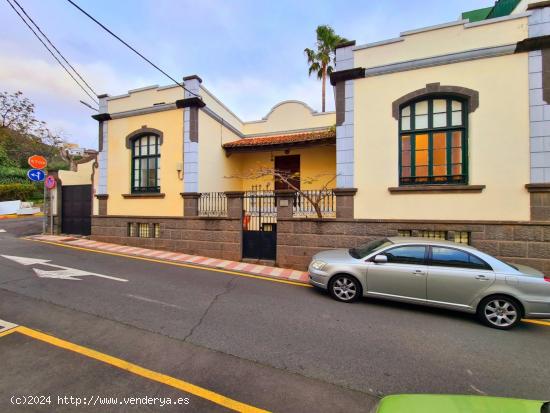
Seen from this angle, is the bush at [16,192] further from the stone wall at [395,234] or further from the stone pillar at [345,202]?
the stone pillar at [345,202]

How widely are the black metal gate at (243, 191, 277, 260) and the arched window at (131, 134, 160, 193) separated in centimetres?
440


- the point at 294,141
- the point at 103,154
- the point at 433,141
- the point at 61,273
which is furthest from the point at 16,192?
the point at 433,141

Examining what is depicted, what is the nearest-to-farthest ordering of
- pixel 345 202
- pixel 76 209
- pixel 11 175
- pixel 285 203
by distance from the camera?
1. pixel 345 202
2. pixel 285 203
3. pixel 76 209
4. pixel 11 175

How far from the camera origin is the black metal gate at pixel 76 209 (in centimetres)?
1239

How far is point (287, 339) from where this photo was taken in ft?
12.7

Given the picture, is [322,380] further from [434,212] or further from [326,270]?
[434,212]

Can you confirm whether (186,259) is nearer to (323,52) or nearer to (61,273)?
(61,273)

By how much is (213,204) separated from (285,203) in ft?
9.86

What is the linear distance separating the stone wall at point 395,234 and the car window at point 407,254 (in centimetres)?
262

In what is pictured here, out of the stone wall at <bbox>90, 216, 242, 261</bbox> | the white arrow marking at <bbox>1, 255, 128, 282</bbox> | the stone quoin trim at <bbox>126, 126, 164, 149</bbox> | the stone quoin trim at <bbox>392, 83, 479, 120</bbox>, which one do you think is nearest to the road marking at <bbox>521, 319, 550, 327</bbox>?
the stone quoin trim at <bbox>392, 83, 479, 120</bbox>

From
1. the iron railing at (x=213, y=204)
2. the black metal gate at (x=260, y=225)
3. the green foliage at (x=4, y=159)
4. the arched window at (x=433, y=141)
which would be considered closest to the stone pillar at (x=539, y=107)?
the arched window at (x=433, y=141)

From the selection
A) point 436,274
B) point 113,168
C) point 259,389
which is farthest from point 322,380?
point 113,168

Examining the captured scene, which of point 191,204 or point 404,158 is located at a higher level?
point 404,158

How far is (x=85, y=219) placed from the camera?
1244 cm
